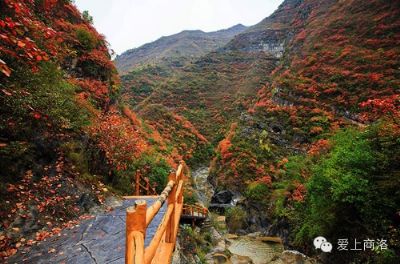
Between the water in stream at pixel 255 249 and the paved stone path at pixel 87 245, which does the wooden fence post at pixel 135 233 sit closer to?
the paved stone path at pixel 87 245

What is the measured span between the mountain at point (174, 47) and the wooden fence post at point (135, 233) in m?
86.6

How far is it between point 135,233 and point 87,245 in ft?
10.7

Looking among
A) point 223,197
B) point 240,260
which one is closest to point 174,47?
point 223,197

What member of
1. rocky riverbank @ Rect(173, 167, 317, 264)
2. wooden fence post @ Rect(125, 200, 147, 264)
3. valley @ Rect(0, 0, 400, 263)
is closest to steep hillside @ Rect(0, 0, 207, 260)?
valley @ Rect(0, 0, 400, 263)

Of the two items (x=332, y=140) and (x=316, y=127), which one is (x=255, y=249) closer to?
(x=332, y=140)

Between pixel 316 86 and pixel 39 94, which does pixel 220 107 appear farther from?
pixel 39 94

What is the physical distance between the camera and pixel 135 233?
171 cm

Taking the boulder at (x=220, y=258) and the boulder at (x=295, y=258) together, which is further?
the boulder at (x=220, y=258)

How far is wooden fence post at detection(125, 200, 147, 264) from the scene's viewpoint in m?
1.65

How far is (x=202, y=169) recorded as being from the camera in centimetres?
3086

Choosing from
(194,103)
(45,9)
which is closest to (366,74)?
(45,9)

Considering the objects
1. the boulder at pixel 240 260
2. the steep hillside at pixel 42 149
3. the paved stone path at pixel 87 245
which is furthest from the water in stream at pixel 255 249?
the paved stone path at pixel 87 245

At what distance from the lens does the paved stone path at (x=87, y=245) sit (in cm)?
397

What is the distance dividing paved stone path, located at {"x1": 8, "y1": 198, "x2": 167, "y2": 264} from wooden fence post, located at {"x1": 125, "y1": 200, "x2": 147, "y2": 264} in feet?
7.49
